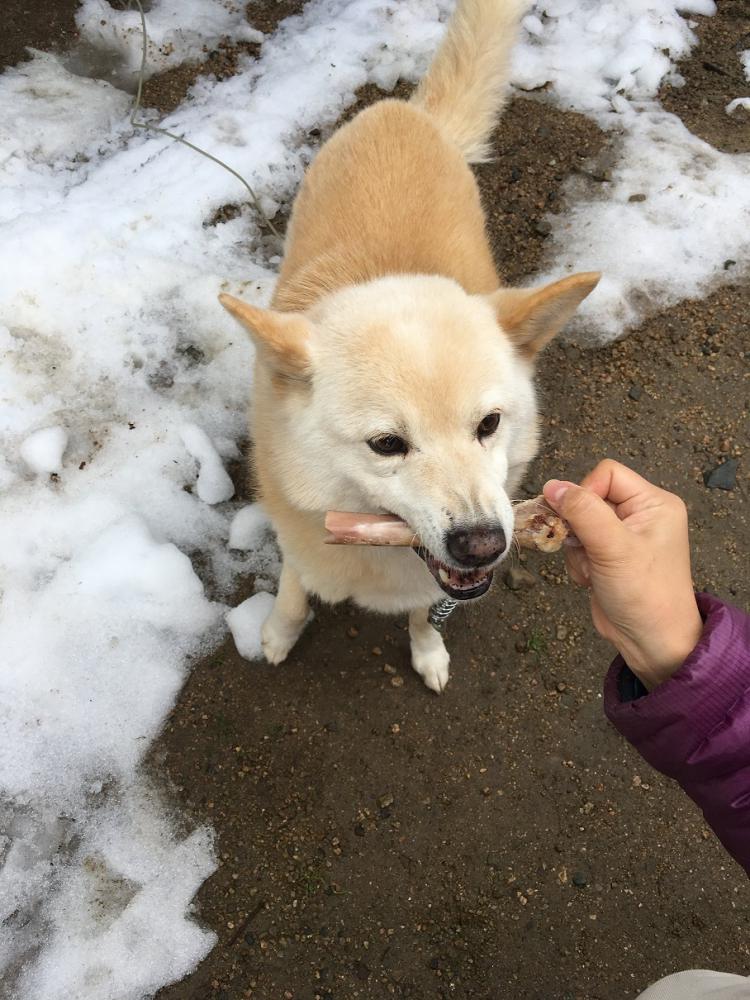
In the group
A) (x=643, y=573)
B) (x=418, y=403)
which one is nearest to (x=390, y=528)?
(x=418, y=403)

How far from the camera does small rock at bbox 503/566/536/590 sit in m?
2.80

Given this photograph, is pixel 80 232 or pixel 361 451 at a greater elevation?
pixel 361 451

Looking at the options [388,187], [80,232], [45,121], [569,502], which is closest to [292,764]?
[569,502]

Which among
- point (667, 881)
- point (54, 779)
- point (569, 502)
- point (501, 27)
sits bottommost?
point (54, 779)

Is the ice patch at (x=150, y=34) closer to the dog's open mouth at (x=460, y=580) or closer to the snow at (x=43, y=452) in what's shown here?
the snow at (x=43, y=452)

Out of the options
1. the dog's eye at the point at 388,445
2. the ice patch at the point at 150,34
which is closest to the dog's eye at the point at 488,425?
the dog's eye at the point at 388,445

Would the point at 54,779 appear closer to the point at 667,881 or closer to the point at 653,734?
the point at 653,734

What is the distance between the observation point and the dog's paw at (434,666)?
2.54m

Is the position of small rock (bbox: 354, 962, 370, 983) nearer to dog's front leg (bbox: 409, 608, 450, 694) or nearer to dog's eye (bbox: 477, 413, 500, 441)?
dog's front leg (bbox: 409, 608, 450, 694)

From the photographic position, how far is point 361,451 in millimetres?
1662

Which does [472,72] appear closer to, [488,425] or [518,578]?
[488,425]

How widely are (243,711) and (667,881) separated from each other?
5.50 feet

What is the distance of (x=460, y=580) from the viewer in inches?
64.8

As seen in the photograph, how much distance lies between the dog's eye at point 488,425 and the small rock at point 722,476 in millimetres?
1833
